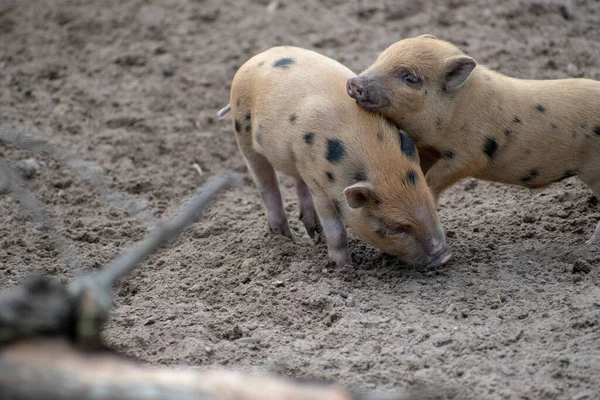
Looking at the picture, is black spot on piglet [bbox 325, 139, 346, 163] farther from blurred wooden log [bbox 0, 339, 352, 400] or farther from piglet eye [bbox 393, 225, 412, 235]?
blurred wooden log [bbox 0, 339, 352, 400]

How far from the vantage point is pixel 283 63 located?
18.1 ft

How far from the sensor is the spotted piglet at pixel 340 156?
495 centimetres

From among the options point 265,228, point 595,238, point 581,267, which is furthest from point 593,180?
point 265,228

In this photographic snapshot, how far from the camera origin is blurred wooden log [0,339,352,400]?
2521 mm

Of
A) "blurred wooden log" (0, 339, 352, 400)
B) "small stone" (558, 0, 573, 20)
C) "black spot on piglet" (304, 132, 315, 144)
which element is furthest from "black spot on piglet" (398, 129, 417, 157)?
"small stone" (558, 0, 573, 20)

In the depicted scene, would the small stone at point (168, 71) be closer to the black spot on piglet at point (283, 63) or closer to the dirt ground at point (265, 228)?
the dirt ground at point (265, 228)

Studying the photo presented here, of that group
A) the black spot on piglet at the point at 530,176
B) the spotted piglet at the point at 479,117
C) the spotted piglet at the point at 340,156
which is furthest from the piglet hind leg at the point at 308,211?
the black spot on piglet at the point at 530,176

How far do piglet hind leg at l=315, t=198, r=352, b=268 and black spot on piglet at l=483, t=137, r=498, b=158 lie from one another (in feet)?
3.61

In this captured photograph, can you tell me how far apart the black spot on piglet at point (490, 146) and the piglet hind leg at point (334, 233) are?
1100 millimetres

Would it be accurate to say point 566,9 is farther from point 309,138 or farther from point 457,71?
point 309,138

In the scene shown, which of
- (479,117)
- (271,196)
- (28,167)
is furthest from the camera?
(28,167)

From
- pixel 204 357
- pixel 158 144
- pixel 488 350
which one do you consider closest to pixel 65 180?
pixel 158 144

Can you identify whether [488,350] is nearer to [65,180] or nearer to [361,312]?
[361,312]

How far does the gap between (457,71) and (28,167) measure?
3.86m
